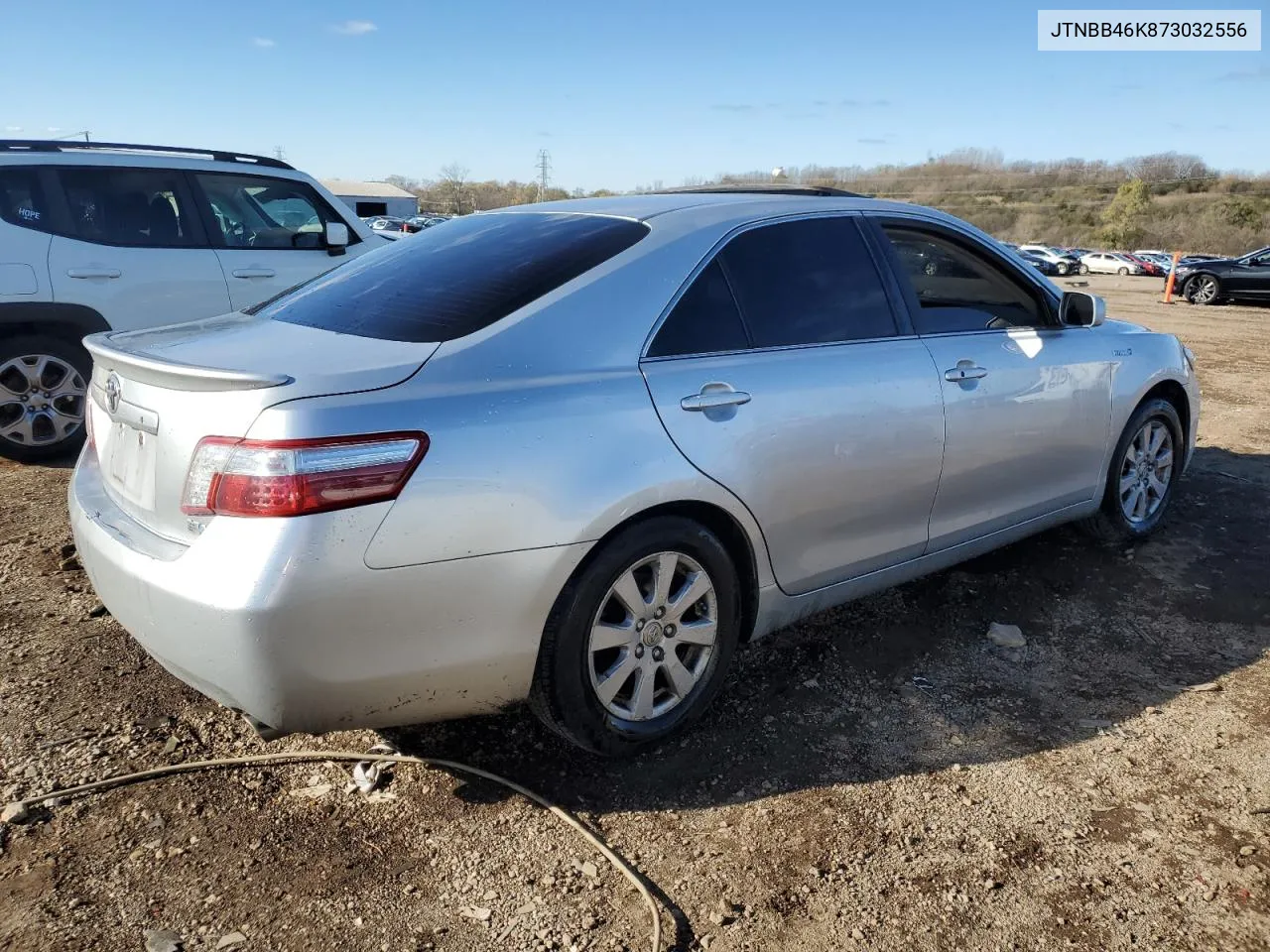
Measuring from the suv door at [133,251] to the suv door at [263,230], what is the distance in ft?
0.39

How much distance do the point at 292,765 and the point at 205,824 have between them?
337mm

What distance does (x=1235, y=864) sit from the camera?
2535 mm

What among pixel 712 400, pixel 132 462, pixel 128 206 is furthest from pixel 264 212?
pixel 712 400

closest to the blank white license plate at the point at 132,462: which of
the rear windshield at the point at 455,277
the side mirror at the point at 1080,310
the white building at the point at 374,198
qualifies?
the rear windshield at the point at 455,277

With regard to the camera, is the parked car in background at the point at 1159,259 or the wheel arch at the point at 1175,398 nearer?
the wheel arch at the point at 1175,398

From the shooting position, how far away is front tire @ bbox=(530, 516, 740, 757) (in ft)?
8.70

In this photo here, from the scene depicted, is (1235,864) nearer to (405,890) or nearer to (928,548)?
(928,548)

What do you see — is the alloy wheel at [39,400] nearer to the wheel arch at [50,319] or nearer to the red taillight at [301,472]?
the wheel arch at [50,319]

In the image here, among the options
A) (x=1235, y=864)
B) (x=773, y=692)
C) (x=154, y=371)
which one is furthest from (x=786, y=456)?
(x=154, y=371)

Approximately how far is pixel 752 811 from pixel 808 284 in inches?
68.7

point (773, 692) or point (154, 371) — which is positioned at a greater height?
point (154, 371)

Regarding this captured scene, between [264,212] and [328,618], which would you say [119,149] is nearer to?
[264,212]

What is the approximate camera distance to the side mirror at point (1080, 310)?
422cm

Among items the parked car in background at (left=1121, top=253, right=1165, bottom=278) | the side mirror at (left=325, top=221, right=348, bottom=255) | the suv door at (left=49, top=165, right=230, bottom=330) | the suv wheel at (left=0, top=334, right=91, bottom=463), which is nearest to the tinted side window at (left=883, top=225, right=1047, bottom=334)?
the side mirror at (left=325, top=221, right=348, bottom=255)
